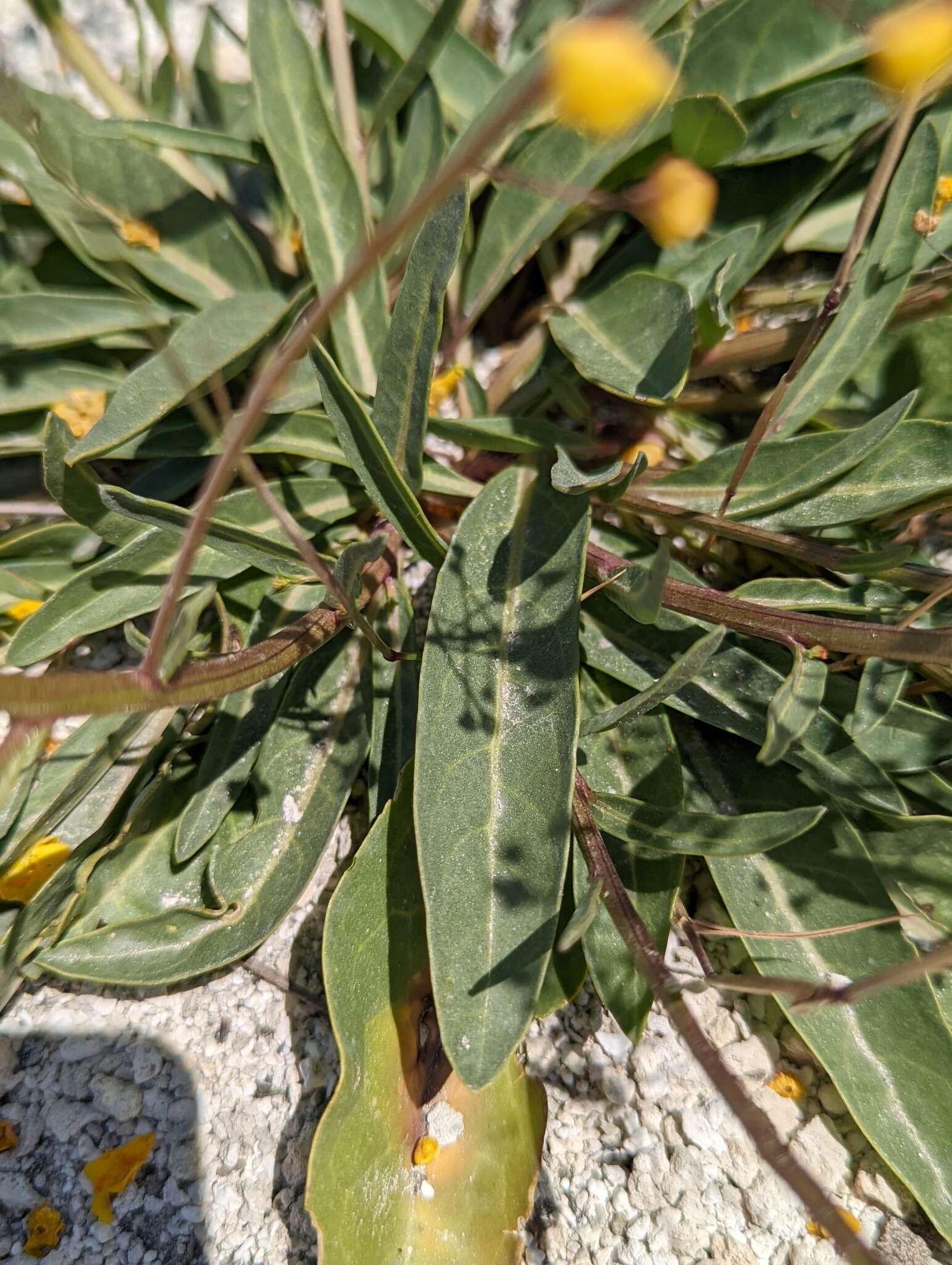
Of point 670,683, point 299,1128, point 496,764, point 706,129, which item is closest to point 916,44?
point 670,683

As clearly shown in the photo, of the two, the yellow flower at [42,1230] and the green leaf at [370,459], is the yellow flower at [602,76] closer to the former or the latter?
the green leaf at [370,459]

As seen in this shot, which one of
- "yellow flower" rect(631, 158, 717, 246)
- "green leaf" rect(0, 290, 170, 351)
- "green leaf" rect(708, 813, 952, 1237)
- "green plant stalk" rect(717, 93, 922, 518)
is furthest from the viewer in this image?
"green leaf" rect(0, 290, 170, 351)

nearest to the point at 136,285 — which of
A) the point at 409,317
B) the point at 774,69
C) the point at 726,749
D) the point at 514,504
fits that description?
the point at 409,317

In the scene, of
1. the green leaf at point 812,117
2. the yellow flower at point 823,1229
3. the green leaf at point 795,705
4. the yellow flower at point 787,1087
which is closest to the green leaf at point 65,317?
the green leaf at point 812,117

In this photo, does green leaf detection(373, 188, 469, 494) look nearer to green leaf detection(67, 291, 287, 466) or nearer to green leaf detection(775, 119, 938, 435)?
green leaf detection(67, 291, 287, 466)

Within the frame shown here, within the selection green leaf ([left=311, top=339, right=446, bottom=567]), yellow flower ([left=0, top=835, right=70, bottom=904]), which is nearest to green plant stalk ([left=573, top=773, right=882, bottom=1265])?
green leaf ([left=311, top=339, right=446, bottom=567])
